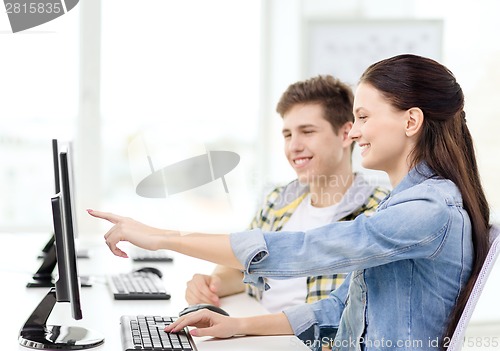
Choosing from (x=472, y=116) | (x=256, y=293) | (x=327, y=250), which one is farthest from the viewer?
(x=472, y=116)

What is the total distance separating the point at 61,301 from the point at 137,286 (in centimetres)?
68

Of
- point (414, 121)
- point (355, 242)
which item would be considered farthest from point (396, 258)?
point (414, 121)

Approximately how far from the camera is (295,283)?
1973mm

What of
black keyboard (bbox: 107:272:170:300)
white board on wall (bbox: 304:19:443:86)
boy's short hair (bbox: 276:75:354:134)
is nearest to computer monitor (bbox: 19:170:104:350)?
black keyboard (bbox: 107:272:170:300)

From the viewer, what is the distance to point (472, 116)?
343 cm

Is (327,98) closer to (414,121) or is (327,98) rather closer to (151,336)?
(414,121)

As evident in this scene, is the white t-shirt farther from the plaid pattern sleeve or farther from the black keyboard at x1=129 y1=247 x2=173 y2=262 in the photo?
the black keyboard at x1=129 y1=247 x2=173 y2=262

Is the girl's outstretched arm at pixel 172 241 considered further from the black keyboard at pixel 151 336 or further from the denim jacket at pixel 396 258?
the black keyboard at pixel 151 336

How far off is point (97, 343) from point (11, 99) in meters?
2.47

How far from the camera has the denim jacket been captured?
1.18 meters

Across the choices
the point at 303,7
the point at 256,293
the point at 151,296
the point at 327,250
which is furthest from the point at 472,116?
the point at 327,250

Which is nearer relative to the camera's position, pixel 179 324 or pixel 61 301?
pixel 61 301

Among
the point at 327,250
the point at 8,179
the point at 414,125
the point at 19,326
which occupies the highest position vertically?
the point at 414,125

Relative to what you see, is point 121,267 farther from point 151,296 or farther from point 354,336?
point 354,336
